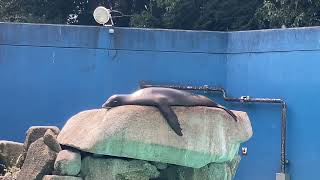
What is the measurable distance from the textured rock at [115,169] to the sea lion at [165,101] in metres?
0.55

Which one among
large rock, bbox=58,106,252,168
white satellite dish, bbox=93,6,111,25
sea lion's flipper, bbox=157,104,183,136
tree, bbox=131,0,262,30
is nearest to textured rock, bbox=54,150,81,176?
large rock, bbox=58,106,252,168

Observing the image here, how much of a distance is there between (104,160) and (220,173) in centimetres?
131

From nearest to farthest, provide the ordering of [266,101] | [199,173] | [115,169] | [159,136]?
[159,136]
[115,169]
[199,173]
[266,101]

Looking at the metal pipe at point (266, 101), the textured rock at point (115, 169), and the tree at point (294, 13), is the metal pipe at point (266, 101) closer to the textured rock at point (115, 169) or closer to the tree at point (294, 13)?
the tree at point (294, 13)

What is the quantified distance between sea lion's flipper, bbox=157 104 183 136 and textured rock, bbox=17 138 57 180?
1235 millimetres

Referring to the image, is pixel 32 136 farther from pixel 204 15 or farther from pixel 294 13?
pixel 204 15

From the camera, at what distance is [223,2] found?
15.6 metres

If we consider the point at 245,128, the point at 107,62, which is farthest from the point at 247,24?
the point at 245,128

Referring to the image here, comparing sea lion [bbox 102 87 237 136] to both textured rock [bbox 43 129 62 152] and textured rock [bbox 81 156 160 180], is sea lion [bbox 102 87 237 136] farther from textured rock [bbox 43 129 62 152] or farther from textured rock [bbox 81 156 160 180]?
textured rock [bbox 43 129 62 152]

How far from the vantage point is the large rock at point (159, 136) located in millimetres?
6801

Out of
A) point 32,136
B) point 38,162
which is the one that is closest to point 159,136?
point 38,162

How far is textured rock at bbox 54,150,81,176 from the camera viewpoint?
685 centimetres

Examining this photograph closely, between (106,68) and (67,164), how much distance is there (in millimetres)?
4120

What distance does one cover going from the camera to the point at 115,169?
7.00m
